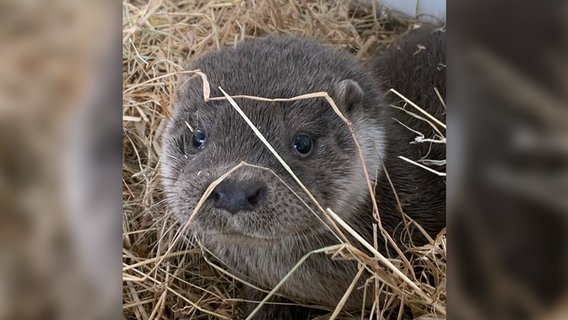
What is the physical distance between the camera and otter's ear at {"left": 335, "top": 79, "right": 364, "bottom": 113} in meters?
1.60

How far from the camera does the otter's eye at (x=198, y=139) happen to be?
59.5 inches

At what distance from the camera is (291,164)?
142 cm

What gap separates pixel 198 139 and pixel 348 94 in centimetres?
37

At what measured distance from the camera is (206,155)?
1.42 meters
